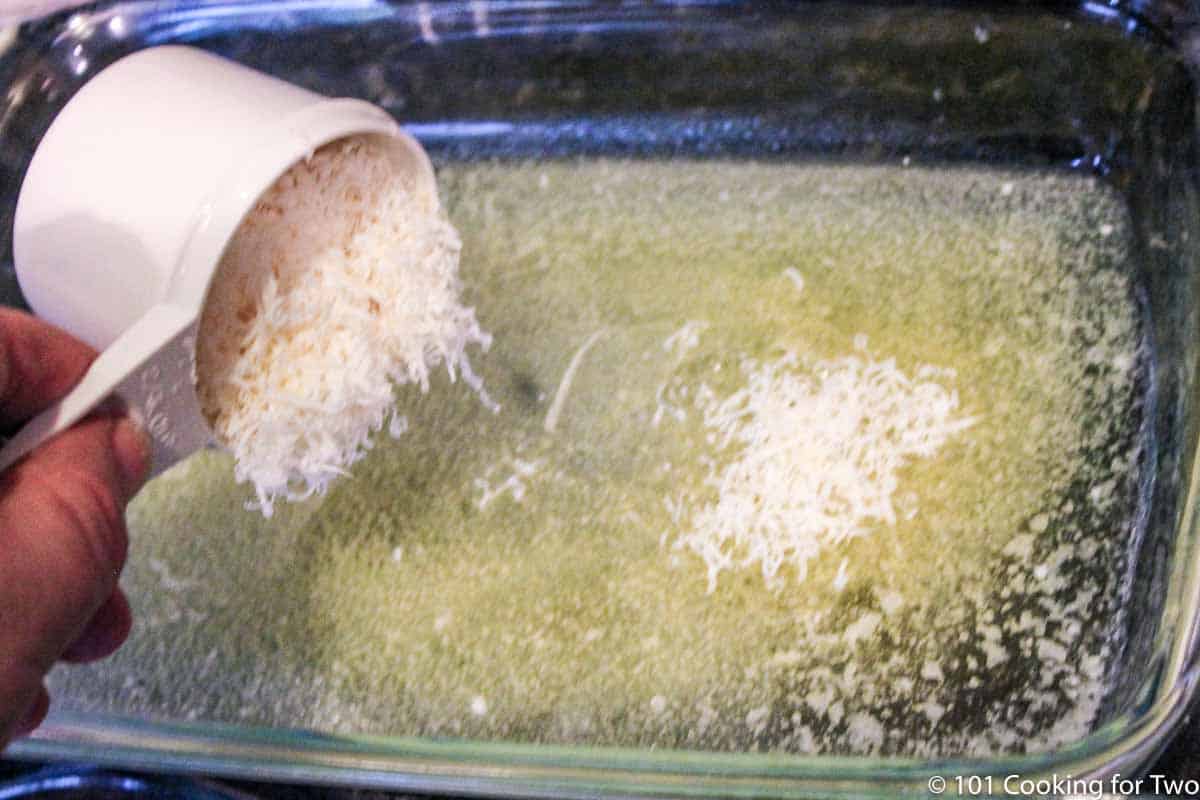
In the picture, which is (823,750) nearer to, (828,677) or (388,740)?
(828,677)

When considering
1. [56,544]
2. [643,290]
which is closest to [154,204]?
[56,544]

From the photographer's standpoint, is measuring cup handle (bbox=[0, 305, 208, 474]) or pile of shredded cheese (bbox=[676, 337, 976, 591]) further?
pile of shredded cheese (bbox=[676, 337, 976, 591])

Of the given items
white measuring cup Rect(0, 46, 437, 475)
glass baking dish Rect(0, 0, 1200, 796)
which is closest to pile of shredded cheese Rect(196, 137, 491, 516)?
white measuring cup Rect(0, 46, 437, 475)

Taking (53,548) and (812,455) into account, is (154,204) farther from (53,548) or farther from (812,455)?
(812,455)

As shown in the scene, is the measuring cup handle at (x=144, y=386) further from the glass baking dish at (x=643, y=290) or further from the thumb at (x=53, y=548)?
the glass baking dish at (x=643, y=290)

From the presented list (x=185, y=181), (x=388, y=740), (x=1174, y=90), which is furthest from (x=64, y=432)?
(x=1174, y=90)

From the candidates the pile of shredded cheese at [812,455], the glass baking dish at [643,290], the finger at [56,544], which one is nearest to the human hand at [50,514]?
the finger at [56,544]

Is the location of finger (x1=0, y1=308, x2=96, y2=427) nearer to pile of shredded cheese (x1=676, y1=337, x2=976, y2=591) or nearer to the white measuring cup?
the white measuring cup
